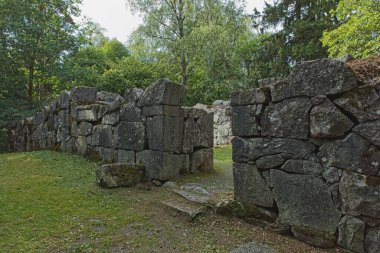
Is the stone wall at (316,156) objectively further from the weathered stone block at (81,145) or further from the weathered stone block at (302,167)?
the weathered stone block at (81,145)

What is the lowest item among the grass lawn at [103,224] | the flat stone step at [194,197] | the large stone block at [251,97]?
the grass lawn at [103,224]

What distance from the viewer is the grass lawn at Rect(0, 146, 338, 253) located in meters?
3.89

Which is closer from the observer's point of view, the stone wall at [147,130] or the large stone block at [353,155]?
the large stone block at [353,155]

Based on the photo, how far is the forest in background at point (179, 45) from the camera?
560 inches

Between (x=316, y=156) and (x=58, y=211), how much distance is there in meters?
4.01

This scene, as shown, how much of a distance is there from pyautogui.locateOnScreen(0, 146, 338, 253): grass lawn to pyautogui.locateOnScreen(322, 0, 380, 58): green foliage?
8.77m

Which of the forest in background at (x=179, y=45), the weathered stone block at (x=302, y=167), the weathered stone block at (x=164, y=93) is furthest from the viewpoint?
A: the forest in background at (x=179, y=45)

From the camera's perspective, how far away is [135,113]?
7.02 meters

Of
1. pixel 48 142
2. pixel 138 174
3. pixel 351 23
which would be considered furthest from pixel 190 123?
pixel 351 23

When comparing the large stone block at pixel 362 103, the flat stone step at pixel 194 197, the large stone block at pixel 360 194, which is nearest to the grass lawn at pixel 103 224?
the flat stone step at pixel 194 197

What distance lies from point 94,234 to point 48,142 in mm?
8436

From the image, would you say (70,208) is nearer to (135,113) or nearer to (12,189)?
(12,189)

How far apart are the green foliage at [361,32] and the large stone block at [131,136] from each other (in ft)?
26.7

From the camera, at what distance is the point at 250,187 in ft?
14.9
